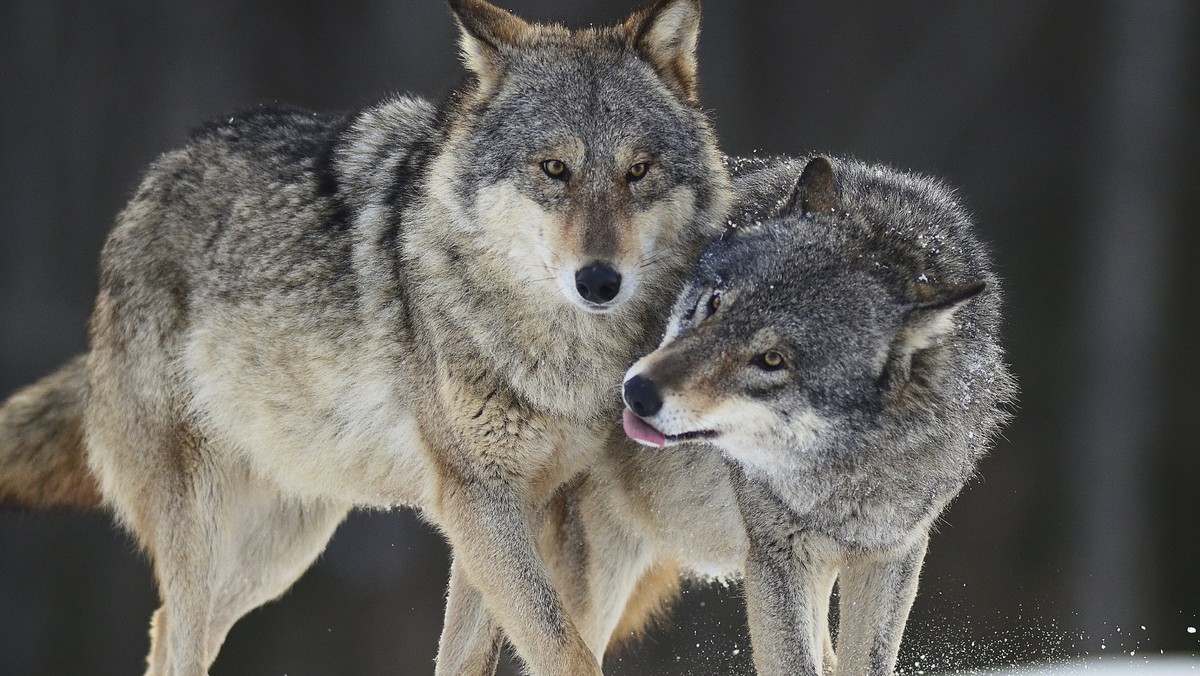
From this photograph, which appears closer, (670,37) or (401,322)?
(670,37)

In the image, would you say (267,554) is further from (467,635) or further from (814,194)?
(814,194)

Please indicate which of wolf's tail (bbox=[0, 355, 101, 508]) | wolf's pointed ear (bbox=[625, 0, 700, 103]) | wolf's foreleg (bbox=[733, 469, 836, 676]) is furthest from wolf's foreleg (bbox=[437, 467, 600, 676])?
wolf's tail (bbox=[0, 355, 101, 508])

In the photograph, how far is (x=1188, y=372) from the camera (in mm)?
9469

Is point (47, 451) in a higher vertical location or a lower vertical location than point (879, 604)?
lower

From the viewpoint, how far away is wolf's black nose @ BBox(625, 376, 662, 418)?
316cm

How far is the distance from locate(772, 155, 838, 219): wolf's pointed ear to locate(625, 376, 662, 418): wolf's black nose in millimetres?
828

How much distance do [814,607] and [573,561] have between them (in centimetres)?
105

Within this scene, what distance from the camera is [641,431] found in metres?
3.26

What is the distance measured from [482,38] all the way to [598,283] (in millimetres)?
987

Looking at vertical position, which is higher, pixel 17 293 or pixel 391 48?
pixel 391 48

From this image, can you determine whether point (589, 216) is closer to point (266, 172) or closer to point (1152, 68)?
point (266, 172)

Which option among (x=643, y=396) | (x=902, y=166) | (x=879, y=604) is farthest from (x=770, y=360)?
(x=902, y=166)

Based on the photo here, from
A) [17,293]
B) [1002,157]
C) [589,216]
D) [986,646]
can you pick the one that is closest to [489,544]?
[589,216]

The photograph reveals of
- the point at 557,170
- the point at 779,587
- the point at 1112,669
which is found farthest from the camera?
the point at 1112,669
